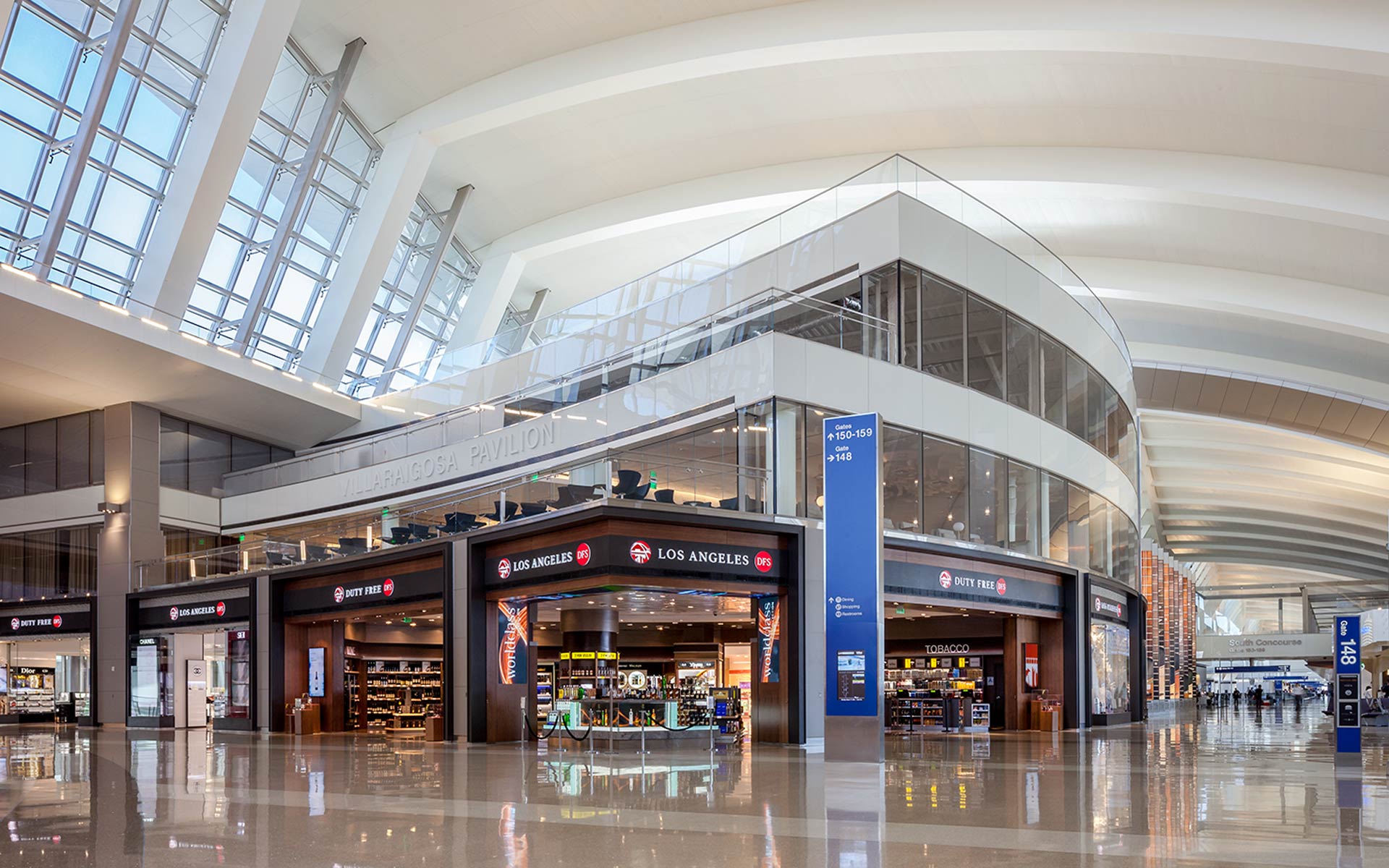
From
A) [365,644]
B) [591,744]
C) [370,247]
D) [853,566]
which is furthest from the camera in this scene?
[370,247]

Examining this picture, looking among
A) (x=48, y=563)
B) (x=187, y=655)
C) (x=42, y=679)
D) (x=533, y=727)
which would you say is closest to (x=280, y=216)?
(x=187, y=655)

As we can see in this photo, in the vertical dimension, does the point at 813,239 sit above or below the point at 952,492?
Result: above

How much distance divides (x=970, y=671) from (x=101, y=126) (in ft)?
78.9

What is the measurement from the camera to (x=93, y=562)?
3347 centimetres

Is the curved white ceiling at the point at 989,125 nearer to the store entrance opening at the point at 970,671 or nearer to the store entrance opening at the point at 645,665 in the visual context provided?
the store entrance opening at the point at 970,671

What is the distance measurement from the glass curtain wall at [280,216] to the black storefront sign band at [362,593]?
8.71m

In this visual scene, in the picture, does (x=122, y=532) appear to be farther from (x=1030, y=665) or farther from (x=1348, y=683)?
(x=1348, y=683)

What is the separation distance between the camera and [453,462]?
97.8ft

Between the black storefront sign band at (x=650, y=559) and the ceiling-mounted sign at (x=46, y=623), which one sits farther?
the ceiling-mounted sign at (x=46, y=623)

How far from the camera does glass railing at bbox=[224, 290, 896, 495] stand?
69.4 feet

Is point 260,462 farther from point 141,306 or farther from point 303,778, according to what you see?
point 303,778

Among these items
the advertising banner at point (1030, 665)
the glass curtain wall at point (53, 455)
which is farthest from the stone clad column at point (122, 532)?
the advertising banner at point (1030, 665)

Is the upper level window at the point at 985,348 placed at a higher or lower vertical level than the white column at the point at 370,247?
lower

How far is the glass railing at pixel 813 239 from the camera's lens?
73.6 feet
